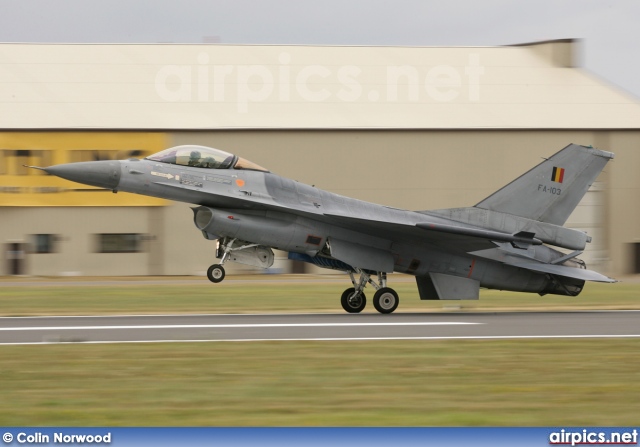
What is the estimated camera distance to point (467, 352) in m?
13.0

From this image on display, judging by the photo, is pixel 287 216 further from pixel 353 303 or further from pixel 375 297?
pixel 353 303

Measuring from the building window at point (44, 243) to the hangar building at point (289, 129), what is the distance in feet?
0.18

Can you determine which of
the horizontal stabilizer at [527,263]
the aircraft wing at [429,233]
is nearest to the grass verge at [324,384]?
the aircraft wing at [429,233]

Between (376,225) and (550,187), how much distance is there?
169 inches

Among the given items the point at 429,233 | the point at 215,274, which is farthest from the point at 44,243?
the point at 429,233

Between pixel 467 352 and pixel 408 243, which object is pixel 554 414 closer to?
pixel 467 352

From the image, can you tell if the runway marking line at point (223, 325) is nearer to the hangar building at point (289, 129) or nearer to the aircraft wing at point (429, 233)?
the aircraft wing at point (429, 233)

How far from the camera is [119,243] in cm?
3978

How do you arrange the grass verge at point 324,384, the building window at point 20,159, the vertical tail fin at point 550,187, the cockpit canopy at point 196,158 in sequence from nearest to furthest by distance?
the grass verge at point 324,384
the cockpit canopy at point 196,158
the vertical tail fin at point 550,187
the building window at point 20,159

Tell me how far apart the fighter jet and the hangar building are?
20.6 m

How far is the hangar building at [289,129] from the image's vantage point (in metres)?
39.4

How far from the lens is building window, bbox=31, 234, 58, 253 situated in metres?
39.2

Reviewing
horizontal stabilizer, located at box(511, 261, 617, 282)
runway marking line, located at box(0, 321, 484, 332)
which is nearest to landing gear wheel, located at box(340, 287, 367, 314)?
runway marking line, located at box(0, 321, 484, 332)

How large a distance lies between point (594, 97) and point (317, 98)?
14.0 metres
